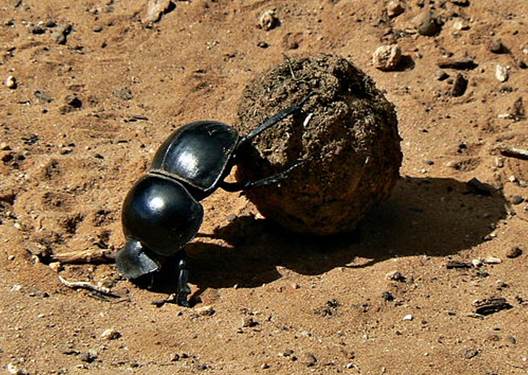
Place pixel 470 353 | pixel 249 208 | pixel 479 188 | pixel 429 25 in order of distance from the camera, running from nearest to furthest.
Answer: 1. pixel 470 353
2. pixel 249 208
3. pixel 479 188
4. pixel 429 25

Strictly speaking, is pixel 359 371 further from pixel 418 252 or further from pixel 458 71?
pixel 458 71

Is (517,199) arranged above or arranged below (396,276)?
below

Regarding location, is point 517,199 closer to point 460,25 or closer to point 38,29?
point 460,25

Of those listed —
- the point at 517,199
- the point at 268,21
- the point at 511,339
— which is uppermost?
the point at 511,339

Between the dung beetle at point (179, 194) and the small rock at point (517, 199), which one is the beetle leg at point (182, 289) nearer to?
the dung beetle at point (179, 194)

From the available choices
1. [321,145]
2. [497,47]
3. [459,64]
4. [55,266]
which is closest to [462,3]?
[497,47]

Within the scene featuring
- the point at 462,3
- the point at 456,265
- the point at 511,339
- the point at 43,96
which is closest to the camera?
the point at 511,339

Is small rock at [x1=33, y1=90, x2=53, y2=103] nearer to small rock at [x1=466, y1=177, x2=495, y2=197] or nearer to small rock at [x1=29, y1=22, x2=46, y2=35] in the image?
small rock at [x1=29, y1=22, x2=46, y2=35]
